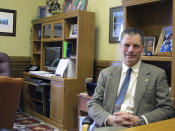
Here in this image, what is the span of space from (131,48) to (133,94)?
349 millimetres

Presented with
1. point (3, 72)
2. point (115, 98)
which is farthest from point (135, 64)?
point (3, 72)

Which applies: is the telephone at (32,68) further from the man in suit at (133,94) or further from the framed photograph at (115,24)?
the man in suit at (133,94)

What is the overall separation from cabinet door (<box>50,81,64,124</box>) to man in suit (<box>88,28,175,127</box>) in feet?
5.45

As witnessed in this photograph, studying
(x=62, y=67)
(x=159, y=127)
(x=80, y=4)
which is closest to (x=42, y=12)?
(x=80, y=4)

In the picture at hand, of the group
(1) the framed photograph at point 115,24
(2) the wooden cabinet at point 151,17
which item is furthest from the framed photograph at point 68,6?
(2) the wooden cabinet at point 151,17

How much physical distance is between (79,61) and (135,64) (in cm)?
162

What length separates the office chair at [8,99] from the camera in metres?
2.58

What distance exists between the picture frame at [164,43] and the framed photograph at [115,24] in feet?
3.35

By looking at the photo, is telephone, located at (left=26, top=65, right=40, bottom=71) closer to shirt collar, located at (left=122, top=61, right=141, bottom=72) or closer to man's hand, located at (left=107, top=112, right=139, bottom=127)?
shirt collar, located at (left=122, top=61, right=141, bottom=72)

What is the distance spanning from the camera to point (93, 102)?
6.54ft

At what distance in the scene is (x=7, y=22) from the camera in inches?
186

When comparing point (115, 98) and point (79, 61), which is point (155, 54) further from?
point (79, 61)

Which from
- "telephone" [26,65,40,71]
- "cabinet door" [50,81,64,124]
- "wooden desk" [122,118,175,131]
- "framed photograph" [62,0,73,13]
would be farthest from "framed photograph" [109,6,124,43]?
"wooden desk" [122,118,175,131]

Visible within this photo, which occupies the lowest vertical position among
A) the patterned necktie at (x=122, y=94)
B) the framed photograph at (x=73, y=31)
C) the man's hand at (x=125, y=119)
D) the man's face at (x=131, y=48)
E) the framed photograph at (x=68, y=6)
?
the man's hand at (x=125, y=119)
